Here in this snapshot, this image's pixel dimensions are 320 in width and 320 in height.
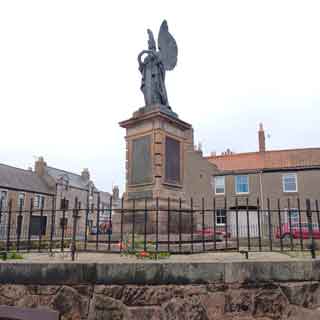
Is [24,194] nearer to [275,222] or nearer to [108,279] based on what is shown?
[275,222]

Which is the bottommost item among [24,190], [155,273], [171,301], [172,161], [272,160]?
[171,301]

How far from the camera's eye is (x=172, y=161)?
9359 mm

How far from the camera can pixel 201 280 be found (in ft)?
13.2

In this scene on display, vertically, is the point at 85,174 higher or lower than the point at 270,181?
higher

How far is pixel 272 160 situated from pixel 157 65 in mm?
23796

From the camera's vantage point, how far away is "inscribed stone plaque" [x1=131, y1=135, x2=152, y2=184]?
900 cm

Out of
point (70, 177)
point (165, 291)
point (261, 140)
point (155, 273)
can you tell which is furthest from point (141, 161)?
point (70, 177)

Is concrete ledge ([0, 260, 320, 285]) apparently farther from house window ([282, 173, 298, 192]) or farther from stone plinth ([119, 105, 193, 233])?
house window ([282, 173, 298, 192])

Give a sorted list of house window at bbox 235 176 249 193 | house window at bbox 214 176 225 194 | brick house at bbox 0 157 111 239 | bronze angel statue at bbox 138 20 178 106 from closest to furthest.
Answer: bronze angel statue at bbox 138 20 178 106
house window at bbox 235 176 249 193
house window at bbox 214 176 225 194
brick house at bbox 0 157 111 239

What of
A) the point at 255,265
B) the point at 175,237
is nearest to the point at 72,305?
the point at 255,265

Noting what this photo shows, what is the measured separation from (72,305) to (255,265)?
2.43m

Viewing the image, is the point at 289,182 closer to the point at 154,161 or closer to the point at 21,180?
the point at 154,161

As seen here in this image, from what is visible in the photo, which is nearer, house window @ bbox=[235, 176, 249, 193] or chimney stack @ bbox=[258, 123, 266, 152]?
house window @ bbox=[235, 176, 249, 193]

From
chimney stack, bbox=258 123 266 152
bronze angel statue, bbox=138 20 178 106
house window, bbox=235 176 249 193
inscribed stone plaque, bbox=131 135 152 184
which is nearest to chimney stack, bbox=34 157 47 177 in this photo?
house window, bbox=235 176 249 193
